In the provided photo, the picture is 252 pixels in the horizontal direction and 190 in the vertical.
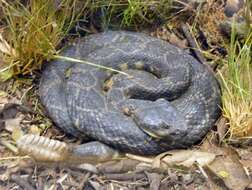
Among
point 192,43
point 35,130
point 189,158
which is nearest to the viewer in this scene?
point 189,158

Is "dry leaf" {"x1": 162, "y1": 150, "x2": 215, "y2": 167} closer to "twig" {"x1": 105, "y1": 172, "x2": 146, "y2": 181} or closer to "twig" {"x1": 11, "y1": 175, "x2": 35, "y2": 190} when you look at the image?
"twig" {"x1": 105, "y1": 172, "x2": 146, "y2": 181}

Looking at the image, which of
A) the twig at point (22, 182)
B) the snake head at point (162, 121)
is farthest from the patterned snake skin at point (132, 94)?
the twig at point (22, 182)

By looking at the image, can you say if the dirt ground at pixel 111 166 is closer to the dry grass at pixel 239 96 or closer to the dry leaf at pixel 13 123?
the dry leaf at pixel 13 123

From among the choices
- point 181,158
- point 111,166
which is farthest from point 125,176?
point 181,158

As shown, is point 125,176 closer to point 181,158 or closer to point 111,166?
point 111,166

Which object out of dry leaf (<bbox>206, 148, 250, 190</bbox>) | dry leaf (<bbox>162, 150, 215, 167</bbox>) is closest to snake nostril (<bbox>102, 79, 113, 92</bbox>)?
dry leaf (<bbox>162, 150, 215, 167</bbox>)
